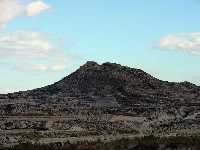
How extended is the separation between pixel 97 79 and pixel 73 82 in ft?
24.1

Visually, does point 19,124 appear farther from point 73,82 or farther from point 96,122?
point 73,82

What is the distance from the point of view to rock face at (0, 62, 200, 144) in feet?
321

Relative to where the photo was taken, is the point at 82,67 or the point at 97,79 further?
the point at 82,67

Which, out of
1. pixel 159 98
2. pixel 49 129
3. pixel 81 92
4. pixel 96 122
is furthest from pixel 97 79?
pixel 49 129

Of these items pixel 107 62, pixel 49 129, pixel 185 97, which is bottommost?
pixel 49 129

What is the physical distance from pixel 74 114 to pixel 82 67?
5273cm

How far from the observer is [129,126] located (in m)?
99.1

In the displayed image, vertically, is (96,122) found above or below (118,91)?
below

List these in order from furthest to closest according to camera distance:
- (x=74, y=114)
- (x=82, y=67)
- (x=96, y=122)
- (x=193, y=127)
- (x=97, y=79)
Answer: (x=82, y=67) → (x=97, y=79) → (x=74, y=114) → (x=96, y=122) → (x=193, y=127)

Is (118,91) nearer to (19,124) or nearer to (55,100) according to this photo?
(55,100)

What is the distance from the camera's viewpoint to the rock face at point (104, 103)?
97875 millimetres

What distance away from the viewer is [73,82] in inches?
6417

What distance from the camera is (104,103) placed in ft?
487

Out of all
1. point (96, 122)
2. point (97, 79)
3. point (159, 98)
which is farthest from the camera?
point (97, 79)
